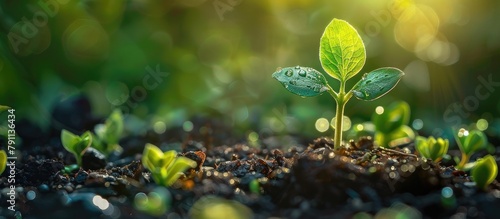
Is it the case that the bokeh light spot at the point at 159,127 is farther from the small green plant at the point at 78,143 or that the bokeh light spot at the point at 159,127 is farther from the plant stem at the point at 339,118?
the plant stem at the point at 339,118

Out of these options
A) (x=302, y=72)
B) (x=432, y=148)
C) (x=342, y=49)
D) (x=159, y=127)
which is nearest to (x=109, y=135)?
(x=159, y=127)

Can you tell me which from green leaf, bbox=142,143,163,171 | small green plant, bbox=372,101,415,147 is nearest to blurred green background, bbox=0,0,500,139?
small green plant, bbox=372,101,415,147

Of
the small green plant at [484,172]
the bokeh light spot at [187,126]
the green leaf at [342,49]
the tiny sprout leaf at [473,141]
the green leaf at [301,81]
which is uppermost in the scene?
the green leaf at [342,49]

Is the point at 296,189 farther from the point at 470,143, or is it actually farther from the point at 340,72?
the point at 470,143

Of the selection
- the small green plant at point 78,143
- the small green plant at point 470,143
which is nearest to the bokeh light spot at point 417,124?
the small green plant at point 470,143

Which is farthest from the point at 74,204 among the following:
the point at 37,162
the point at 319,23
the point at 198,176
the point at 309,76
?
the point at 319,23

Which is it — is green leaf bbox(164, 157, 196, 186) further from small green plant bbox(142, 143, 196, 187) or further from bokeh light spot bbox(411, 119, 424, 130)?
bokeh light spot bbox(411, 119, 424, 130)
